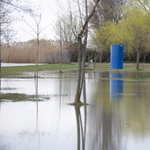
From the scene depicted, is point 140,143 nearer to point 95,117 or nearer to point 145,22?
point 95,117

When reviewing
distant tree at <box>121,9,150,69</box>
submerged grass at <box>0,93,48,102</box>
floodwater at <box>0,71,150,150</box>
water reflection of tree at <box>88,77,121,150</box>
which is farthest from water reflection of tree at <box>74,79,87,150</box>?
distant tree at <box>121,9,150,69</box>

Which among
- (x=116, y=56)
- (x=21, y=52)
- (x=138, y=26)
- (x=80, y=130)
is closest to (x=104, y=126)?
(x=80, y=130)

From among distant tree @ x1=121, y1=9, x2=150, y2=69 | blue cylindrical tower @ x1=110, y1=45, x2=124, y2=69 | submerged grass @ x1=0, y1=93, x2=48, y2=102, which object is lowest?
submerged grass @ x1=0, y1=93, x2=48, y2=102

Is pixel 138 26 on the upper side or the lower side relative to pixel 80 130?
upper

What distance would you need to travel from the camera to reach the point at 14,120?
7727 millimetres

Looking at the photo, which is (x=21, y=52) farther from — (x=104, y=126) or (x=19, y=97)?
(x=104, y=126)

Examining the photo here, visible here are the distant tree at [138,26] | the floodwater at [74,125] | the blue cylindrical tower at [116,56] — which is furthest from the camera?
the distant tree at [138,26]

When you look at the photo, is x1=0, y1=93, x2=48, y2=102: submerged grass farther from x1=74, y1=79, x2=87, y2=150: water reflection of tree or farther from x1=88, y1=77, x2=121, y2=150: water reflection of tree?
x1=74, y1=79, x2=87, y2=150: water reflection of tree

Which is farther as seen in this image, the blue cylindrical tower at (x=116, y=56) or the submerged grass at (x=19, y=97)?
the blue cylindrical tower at (x=116, y=56)

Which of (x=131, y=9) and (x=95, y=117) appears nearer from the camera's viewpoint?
(x=95, y=117)

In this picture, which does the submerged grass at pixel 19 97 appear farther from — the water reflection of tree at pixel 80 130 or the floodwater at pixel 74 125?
the water reflection of tree at pixel 80 130

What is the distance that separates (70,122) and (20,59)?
42.1 metres

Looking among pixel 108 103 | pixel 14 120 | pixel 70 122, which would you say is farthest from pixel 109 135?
pixel 108 103

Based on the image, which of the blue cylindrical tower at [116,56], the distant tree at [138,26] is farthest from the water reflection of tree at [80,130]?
the distant tree at [138,26]
